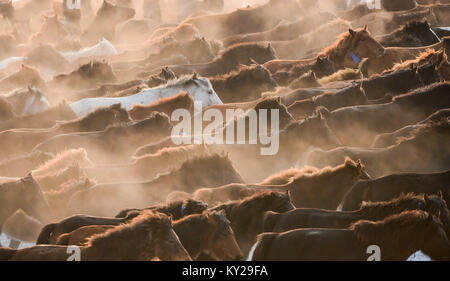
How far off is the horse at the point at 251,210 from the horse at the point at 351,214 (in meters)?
0.10

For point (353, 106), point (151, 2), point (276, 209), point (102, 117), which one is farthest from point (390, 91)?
point (151, 2)

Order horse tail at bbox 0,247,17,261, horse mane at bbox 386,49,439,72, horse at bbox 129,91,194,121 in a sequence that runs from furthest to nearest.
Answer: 1. horse mane at bbox 386,49,439,72
2. horse at bbox 129,91,194,121
3. horse tail at bbox 0,247,17,261

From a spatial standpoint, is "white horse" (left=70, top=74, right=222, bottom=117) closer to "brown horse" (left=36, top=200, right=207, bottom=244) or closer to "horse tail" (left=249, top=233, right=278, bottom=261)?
"brown horse" (left=36, top=200, right=207, bottom=244)

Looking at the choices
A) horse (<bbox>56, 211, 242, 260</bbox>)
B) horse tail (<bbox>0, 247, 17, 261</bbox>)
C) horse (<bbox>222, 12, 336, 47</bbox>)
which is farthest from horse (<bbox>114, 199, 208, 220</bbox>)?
horse (<bbox>222, 12, 336, 47</bbox>)

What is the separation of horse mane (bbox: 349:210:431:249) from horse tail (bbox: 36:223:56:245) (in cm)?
185

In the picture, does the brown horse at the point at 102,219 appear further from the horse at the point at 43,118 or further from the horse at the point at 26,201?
the horse at the point at 43,118

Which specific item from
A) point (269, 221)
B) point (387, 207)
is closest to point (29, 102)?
point (269, 221)

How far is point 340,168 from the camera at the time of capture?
5.01 metres

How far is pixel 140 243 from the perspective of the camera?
12.4 feet

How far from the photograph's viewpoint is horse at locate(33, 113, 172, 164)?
6625 mm

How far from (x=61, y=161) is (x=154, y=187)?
1008 mm

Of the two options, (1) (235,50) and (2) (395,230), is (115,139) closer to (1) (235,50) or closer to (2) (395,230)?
(2) (395,230)
